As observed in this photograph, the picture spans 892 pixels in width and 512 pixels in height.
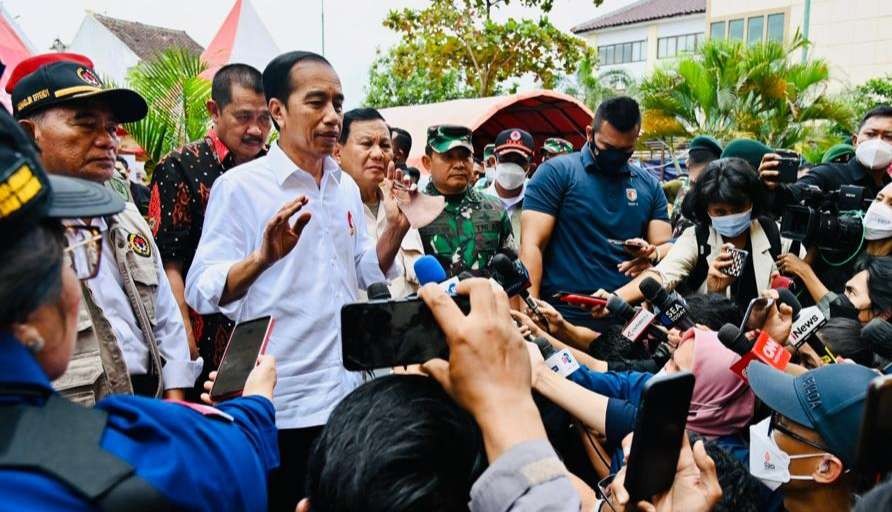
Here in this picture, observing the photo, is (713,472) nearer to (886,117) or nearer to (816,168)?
(816,168)

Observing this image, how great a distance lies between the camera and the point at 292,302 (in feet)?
8.19

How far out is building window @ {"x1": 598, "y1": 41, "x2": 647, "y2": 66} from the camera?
45.4m

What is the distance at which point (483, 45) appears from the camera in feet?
58.5

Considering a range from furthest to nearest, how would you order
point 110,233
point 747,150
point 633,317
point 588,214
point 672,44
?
point 672,44 < point 747,150 < point 588,214 < point 633,317 < point 110,233

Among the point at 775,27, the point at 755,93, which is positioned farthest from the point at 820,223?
the point at 775,27

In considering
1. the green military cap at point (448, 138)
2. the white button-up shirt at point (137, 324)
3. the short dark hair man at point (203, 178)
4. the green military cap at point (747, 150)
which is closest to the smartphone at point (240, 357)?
the white button-up shirt at point (137, 324)

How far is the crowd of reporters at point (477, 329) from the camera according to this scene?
3.41 ft

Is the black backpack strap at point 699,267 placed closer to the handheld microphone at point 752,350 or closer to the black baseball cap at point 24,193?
the handheld microphone at point 752,350

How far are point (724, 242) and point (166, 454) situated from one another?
129 inches

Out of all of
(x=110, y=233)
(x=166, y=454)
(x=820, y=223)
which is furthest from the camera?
(x=820, y=223)

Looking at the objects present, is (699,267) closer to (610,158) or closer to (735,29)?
(610,158)

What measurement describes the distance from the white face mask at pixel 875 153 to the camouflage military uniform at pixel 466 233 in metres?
2.40

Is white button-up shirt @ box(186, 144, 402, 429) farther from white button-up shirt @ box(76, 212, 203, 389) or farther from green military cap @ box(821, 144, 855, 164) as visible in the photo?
green military cap @ box(821, 144, 855, 164)

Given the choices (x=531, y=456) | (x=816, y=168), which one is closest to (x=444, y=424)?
(x=531, y=456)
